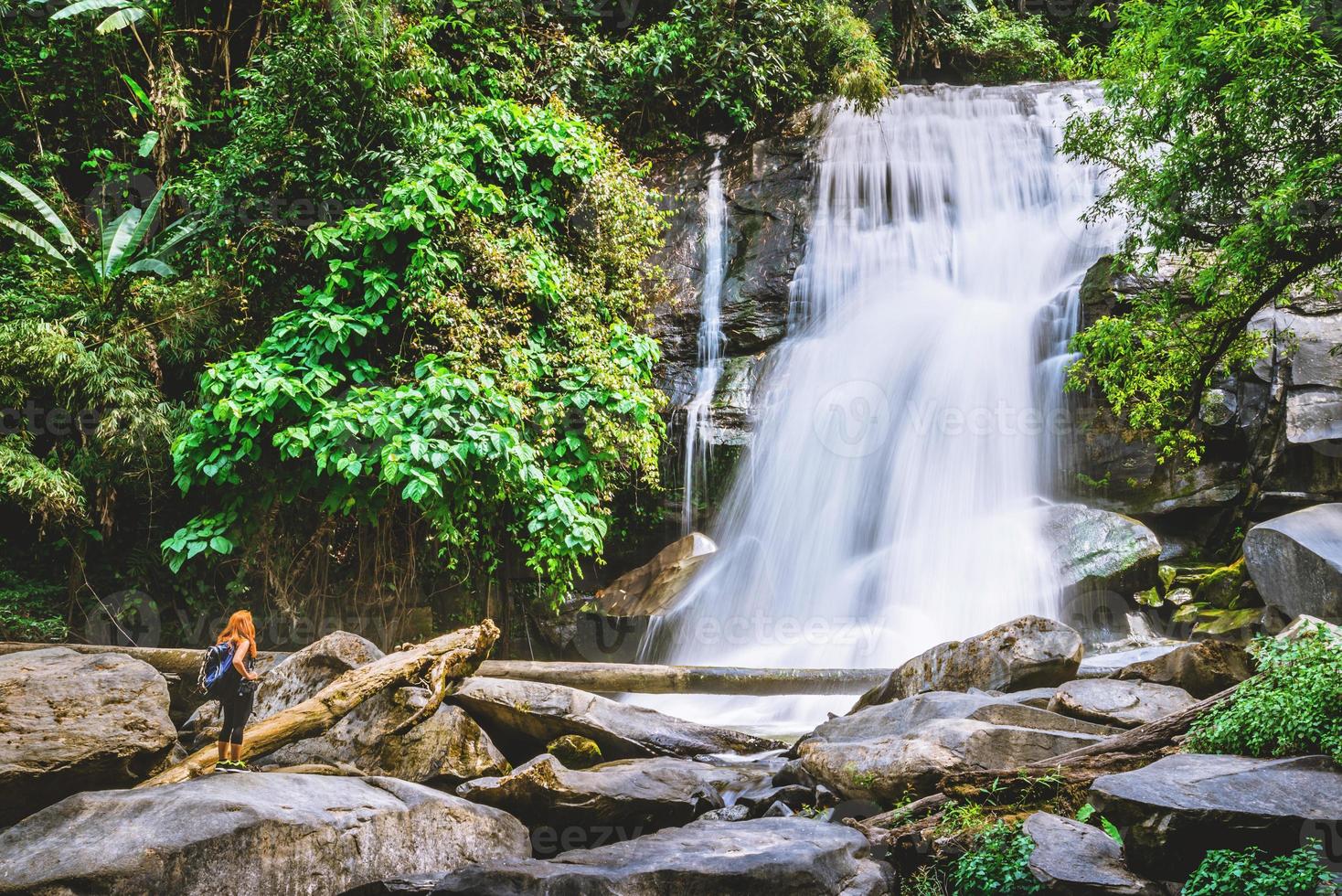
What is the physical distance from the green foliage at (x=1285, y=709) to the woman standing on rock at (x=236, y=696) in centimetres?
528

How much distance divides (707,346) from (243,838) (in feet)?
37.3

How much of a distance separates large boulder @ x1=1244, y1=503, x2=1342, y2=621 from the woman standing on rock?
928cm

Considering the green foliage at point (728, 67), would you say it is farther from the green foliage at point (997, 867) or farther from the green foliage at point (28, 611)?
the green foliage at point (997, 867)

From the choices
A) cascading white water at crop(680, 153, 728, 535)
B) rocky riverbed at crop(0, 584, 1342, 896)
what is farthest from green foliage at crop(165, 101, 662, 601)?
cascading white water at crop(680, 153, 728, 535)

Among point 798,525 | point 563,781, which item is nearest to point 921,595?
point 798,525

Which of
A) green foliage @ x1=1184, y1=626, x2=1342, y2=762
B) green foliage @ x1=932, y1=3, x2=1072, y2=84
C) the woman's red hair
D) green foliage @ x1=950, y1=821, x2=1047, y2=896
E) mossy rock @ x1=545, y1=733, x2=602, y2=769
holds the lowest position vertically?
mossy rock @ x1=545, y1=733, x2=602, y2=769

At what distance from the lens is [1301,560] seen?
833 centimetres

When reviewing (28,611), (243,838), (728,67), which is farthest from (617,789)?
(728,67)

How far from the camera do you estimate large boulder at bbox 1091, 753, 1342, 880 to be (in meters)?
3.59

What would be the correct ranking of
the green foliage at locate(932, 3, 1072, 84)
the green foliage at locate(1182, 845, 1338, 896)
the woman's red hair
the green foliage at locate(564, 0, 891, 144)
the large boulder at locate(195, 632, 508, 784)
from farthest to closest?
the green foliage at locate(932, 3, 1072, 84) < the green foliage at locate(564, 0, 891, 144) < the large boulder at locate(195, 632, 508, 784) < the woman's red hair < the green foliage at locate(1182, 845, 1338, 896)

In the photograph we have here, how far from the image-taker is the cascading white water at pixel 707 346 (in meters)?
13.2

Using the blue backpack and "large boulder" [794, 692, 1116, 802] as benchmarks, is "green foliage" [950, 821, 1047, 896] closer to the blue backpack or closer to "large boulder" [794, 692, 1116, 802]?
"large boulder" [794, 692, 1116, 802]

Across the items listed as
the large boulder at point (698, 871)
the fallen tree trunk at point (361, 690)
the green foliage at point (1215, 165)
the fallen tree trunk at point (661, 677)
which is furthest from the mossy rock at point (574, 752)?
the green foliage at point (1215, 165)

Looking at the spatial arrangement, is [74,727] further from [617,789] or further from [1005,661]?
[1005,661]
